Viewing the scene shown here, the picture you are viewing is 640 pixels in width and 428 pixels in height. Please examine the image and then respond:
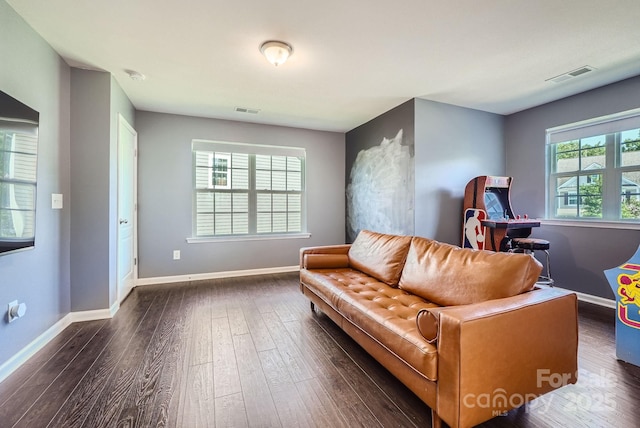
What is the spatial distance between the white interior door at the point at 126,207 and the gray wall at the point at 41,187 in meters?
0.53

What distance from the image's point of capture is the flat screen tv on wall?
5.68ft

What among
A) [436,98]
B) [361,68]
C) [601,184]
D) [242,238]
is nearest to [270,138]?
[242,238]

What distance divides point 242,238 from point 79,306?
6.90 ft

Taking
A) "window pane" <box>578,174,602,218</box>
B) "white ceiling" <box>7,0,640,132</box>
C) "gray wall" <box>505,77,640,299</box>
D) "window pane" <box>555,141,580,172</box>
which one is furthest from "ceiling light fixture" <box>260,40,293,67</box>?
"window pane" <box>578,174,602,218</box>

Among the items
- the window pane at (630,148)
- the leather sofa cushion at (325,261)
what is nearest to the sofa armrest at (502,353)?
the leather sofa cushion at (325,261)

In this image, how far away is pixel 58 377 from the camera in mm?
1827

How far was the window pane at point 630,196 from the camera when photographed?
2.92 meters

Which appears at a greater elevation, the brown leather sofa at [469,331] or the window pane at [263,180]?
the window pane at [263,180]

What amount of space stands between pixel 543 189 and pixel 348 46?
3219mm

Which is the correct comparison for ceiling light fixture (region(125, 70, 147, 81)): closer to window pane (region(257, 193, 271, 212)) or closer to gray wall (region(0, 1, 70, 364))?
gray wall (region(0, 1, 70, 364))

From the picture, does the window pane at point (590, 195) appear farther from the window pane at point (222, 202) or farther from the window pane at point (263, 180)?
the window pane at point (222, 202)

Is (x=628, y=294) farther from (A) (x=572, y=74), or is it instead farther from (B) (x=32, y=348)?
(B) (x=32, y=348)

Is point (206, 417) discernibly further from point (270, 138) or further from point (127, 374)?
point (270, 138)

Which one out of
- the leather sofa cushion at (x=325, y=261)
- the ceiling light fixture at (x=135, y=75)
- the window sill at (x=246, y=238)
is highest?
the ceiling light fixture at (x=135, y=75)
